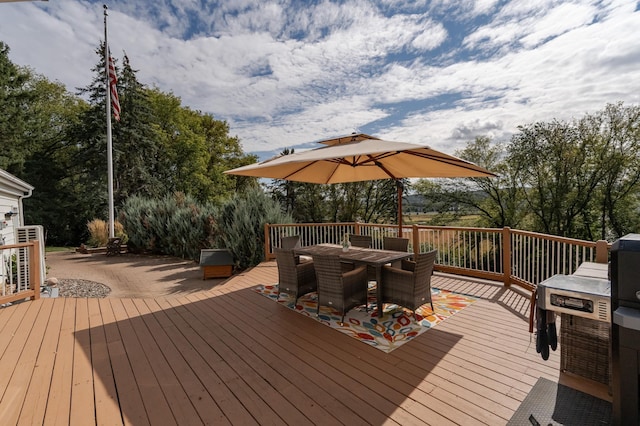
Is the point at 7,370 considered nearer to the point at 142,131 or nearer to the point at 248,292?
the point at 248,292

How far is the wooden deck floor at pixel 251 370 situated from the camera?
212 cm

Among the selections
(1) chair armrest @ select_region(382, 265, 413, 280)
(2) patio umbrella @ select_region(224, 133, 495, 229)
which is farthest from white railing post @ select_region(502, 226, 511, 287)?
(1) chair armrest @ select_region(382, 265, 413, 280)

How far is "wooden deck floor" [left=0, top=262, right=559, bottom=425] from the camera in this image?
2121 mm

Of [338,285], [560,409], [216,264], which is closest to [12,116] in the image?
[216,264]

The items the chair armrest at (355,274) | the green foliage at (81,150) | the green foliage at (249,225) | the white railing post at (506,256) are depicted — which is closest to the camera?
the chair armrest at (355,274)

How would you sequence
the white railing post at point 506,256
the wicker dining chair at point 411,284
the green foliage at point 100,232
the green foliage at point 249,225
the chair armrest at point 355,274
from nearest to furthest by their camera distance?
the wicker dining chair at point 411,284 → the chair armrest at point 355,274 → the white railing post at point 506,256 → the green foliage at point 249,225 → the green foliage at point 100,232

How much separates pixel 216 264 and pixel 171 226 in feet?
14.9

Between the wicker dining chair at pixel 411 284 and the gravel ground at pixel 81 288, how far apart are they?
6542 mm

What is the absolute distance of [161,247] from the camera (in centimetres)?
1190

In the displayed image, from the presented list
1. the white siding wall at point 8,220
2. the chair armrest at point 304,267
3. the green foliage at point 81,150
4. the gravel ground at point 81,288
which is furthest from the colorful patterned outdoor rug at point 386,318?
the green foliage at point 81,150

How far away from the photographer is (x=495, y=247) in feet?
20.7

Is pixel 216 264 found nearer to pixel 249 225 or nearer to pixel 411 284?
pixel 249 225

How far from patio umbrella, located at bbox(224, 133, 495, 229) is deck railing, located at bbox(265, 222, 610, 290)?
3.52 feet

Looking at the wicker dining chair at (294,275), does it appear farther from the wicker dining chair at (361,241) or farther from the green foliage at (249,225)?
the green foliage at (249,225)
